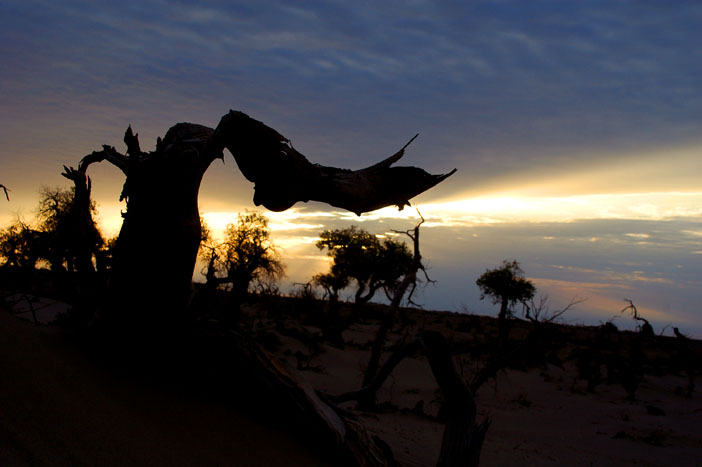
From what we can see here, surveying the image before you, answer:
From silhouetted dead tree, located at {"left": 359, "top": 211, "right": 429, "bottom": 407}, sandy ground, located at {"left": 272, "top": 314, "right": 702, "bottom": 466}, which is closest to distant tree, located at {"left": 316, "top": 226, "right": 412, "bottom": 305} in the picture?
sandy ground, located at {"left": 272, "top": 314, "right": 702, "bottom": 466}

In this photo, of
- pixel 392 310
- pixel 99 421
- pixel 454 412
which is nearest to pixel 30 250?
pixel 99 421

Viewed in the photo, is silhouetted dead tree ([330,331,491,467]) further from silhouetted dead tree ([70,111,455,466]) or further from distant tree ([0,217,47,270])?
distant tree ([0,217,47,270])

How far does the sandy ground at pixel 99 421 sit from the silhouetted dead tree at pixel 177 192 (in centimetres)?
53

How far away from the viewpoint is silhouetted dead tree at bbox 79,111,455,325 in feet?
11.6

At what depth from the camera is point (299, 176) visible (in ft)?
13.6

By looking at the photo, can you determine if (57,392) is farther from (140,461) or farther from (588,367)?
(588,367)

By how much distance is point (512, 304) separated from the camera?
3897 centimetres

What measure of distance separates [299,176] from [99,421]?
7.64ft

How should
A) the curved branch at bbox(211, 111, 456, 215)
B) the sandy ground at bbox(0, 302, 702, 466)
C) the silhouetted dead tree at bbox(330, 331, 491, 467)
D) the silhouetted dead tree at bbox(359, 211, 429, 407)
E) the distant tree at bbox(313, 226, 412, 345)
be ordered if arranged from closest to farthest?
the sandy ground at bbox(0, 302, 702, 466) < the curved branch at bbox(211, 111, 456, 215) < the silhouetted dead tree at bbox(330, 331, 491, 467) < the silhouetted dead tree at bbox(359, 211, 429, 407) < the distant tree at bbox(313, 226, 412, 345)

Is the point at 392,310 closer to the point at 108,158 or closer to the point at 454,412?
the point at 454,412

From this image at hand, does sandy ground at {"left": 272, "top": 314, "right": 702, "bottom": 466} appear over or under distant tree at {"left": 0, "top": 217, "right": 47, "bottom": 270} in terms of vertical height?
under

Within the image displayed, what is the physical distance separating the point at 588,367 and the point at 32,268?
68.4 ft

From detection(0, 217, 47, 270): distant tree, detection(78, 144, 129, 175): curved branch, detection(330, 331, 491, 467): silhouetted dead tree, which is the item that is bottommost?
detection(330, 331, 491, 467): silhouetted dead tree

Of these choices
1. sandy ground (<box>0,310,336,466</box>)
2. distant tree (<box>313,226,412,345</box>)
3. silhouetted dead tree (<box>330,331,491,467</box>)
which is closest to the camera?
sandy ground (<box>0,310,336,466</box>)
